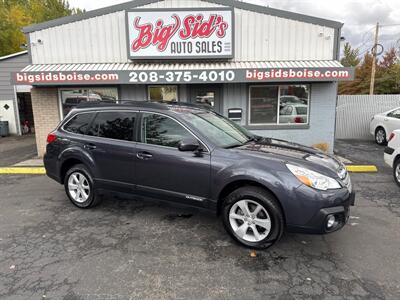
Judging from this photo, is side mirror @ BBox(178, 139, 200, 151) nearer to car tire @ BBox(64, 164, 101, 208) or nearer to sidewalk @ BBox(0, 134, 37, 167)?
car tire @ BBox(64, 164, 101, 208)

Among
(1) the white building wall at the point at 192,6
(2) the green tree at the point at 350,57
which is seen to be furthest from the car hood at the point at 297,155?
(2) the green tree at the point at 350,57

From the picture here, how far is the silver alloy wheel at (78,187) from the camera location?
4.93 metres

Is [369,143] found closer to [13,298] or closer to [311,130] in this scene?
[311,130]

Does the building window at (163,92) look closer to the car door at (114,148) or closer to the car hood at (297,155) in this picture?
the car door at (114,148)

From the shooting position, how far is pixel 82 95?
A: 943cm

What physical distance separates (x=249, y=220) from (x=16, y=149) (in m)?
10.5

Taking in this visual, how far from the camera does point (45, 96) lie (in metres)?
9.27

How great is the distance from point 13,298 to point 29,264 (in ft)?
2.06

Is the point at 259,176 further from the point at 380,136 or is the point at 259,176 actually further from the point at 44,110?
the point at 380,136

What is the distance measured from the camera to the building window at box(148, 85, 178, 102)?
31.2ft

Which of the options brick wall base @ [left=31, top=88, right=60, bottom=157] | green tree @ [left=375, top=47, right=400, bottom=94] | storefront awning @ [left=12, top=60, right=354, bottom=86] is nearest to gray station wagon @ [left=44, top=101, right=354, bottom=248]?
storefront awning @ [left=12, top=60, right=354, bottom=86]

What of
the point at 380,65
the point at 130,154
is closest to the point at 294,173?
the point at 130,154

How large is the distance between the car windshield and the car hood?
207 mm

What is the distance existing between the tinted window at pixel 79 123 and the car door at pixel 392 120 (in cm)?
995
